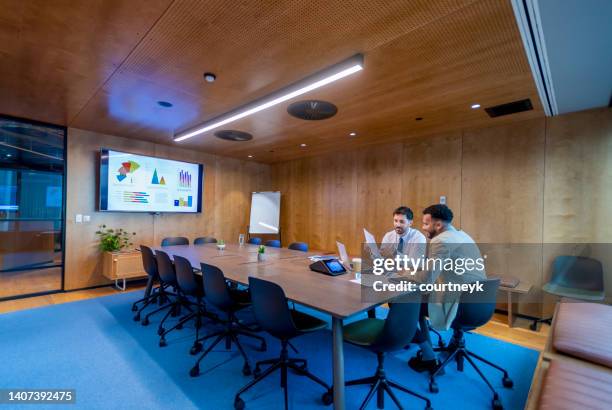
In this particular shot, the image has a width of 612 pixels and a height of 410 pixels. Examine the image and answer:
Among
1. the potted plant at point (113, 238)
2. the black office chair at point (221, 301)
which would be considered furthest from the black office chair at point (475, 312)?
the potted plant at point (113, 238)

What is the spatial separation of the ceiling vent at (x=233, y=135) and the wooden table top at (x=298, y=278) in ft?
6.48

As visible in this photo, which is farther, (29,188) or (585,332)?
(29,188)

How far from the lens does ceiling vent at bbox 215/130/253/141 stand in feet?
15.5

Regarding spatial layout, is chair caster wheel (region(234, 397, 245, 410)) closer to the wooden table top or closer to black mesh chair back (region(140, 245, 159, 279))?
the wooden table top

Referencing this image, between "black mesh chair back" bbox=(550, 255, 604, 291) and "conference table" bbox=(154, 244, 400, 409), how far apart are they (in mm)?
3026

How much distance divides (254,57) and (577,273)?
14.9ft

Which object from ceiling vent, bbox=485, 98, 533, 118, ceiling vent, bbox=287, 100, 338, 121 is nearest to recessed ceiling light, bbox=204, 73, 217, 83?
ceiling vent, bbox=287, 100, 338, 121

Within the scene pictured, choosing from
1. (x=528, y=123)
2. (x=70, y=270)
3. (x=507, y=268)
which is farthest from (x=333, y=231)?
(x=70, y=270)

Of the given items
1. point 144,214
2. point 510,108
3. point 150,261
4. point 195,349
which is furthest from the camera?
point 144,214

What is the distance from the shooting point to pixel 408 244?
3322 mm

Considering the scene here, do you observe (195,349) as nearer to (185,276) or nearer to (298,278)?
(185,276)

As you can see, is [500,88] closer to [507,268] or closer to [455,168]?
[455,168]

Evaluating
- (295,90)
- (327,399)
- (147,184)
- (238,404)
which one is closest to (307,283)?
(327,399)

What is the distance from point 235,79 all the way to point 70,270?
4399mm
